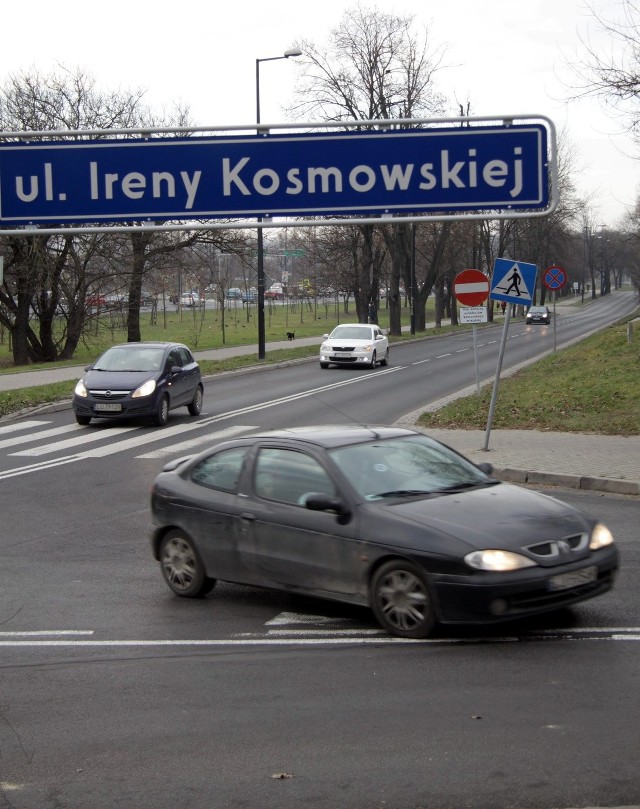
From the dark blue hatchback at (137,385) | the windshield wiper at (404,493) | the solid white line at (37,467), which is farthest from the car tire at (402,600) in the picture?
the dark blue hatchback at (137,385)

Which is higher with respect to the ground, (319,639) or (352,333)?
(352,333)

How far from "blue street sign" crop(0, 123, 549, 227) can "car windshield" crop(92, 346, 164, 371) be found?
12.6 metres

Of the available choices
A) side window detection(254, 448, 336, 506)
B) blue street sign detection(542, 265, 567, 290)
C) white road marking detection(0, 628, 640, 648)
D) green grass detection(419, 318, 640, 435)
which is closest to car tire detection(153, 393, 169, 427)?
green grass detection(419, 318, 640, 435)

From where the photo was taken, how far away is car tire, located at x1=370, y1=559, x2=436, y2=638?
269 inches

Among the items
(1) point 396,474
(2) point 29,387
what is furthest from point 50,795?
(2) point 29,387

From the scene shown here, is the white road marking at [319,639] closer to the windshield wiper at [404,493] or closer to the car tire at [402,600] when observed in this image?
the car tire at [402,600]

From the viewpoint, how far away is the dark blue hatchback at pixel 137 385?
67.9 ft

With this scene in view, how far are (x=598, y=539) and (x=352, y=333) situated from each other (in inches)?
1236

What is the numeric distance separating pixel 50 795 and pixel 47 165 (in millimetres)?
5895

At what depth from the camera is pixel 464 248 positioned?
78.4 meters

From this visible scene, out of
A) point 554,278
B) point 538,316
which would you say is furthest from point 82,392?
point 538,316

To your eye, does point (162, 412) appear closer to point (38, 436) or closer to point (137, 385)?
point (137, 385)

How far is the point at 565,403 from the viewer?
20688mm

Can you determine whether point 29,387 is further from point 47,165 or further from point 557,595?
point 557,595
